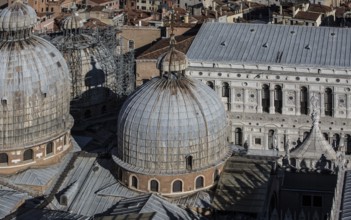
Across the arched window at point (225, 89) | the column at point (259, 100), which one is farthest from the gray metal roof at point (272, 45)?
the column at point (259, 100)

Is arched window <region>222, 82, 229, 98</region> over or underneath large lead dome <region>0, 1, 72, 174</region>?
underneath

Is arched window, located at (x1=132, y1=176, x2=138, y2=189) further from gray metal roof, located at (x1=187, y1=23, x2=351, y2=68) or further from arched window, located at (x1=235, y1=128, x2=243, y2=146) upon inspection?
arched window, located at (x1=235, y1=128, x2=243, y2=146)

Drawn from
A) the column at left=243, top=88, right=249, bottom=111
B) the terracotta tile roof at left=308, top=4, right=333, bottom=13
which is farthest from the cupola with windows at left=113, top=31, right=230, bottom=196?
the terracotta tile roof at left=308, top=4, right=333, bottom=13

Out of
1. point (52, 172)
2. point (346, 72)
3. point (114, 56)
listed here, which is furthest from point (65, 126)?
point (346, 72)

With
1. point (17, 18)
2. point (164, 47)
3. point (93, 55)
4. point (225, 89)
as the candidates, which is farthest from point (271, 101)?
point (17, 18)

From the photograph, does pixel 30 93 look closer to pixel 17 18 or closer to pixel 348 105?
pixel 17 18

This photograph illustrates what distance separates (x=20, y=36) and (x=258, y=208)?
36.9 feet

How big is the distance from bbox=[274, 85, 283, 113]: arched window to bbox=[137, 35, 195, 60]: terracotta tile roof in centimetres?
524

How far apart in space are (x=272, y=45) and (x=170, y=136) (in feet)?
51.0

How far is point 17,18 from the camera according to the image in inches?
1375

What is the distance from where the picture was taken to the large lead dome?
33.5 meters

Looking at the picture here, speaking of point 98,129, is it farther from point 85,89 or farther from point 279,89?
point 279,89

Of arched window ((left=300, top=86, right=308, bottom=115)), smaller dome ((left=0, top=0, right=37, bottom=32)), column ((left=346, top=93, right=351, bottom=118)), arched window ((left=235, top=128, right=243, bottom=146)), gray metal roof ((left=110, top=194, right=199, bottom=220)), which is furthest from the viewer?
arched window ((left=235, top=128, right=243, bottom=146))

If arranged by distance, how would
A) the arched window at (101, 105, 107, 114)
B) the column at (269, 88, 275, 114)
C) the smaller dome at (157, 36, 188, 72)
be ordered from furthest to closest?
the column at (269, 88, 275, 114) < the arched window at (101, 105, 107, 114) < the smaller dome at (157, 36, 188, 72)
